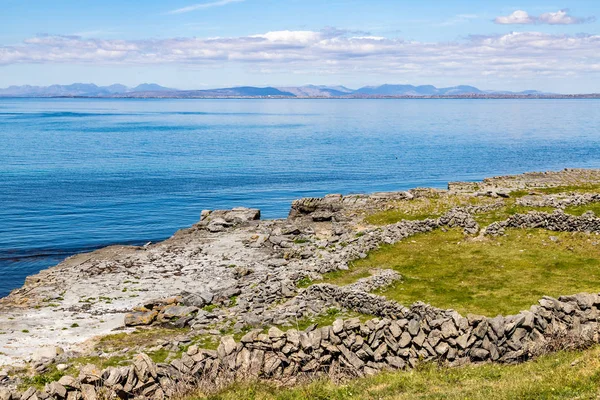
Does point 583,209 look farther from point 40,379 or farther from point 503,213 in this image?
point 40,379

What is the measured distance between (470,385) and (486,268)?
55.6ft

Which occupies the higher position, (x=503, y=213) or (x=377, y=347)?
(x=503, y=213)

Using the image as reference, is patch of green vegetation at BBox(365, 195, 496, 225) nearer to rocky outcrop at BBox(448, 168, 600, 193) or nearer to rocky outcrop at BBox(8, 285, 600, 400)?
rocky outcrop at BBox(448, 168, 600, 193)

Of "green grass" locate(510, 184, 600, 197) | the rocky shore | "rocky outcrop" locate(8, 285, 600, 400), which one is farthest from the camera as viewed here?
"green grass" locate(510, 184, 600, 197)

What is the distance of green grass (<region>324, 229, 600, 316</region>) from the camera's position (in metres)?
31.3

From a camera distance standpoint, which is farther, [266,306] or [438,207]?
[438,207]

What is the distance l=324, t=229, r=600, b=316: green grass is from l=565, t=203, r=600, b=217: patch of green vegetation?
6264 mm

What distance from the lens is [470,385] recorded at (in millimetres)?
19922

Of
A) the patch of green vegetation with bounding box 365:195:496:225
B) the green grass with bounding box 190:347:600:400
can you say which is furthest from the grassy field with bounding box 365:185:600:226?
the green grass with bounding box 190:347:600:400

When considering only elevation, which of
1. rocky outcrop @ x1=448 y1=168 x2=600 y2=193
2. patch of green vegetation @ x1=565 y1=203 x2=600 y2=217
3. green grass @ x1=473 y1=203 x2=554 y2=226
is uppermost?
patch of green vegetation @ x1=565 y1=203 x2=600 y2=217

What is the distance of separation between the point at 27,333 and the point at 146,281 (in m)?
11.2

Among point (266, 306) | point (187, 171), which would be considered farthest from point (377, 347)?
point (187, 171)

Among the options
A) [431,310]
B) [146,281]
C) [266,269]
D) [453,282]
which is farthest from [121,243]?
[431,310]

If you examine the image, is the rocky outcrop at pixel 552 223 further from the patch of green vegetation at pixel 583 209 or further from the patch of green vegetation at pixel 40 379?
the patch of green vegetation at pixel 40 379
